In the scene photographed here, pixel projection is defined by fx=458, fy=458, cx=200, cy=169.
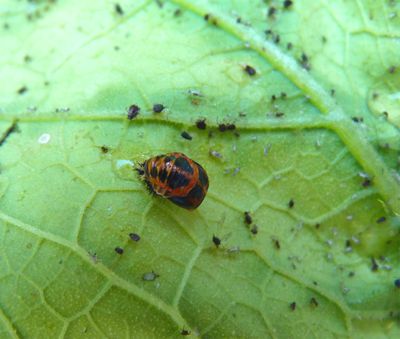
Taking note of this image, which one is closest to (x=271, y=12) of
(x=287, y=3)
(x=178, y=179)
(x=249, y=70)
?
(x=287, y=3)

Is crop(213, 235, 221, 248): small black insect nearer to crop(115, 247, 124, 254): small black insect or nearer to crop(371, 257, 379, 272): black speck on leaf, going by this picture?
crop(115, 247, 124, 254): small black insect

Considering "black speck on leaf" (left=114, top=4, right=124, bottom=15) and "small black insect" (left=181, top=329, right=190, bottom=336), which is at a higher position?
"black speck on leaf" (left=114, top=4, right=124, bottom=15)

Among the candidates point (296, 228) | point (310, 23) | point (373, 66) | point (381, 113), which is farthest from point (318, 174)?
point (310, 23)

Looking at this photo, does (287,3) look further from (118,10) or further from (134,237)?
(134,237)

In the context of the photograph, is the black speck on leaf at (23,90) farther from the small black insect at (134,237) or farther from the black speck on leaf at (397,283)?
the black speck on leaf at (397,283)

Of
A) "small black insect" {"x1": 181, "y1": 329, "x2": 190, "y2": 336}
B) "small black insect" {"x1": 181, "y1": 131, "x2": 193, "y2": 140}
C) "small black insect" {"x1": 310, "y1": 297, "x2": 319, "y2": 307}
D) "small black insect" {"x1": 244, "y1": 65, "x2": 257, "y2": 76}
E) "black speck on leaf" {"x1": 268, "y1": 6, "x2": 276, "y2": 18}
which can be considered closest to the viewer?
"small black insect" {"x1": 181, "y1": 329, "x2": 190, "y2": 336}

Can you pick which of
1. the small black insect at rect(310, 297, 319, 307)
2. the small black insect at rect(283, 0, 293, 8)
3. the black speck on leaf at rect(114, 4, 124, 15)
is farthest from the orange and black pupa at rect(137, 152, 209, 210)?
the small black insect at rect(283, 0, 293, 8)
